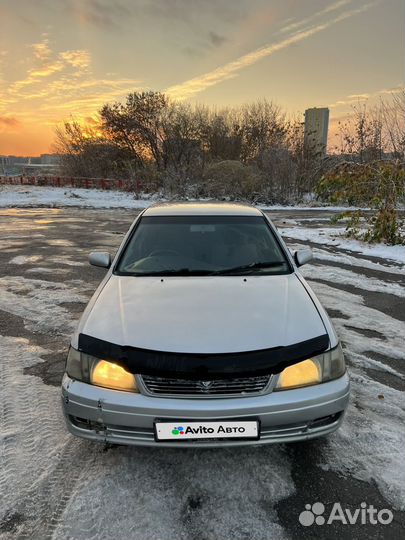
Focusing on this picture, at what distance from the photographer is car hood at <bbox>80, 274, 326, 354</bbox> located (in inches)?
83.7

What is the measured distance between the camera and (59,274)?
6703 mm

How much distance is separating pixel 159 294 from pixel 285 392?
1067 millimetres

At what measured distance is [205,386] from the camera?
2.02 meters

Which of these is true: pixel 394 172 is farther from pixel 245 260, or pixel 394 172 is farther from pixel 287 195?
pixel 287 195

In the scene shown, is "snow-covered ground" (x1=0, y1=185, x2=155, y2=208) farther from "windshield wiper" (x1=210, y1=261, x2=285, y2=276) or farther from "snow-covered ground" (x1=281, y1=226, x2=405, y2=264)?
"windshield wiper" (x1=210, y1=261, x2=285, y2=276)

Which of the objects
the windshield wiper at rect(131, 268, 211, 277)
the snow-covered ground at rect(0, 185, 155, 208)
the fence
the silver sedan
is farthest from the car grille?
the fence

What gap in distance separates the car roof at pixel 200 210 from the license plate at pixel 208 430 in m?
2.19

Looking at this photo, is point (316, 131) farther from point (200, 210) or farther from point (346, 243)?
point (200, 210)

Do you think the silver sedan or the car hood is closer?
the silver sedan

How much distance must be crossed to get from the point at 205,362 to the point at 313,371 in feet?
2.01

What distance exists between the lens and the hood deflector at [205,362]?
2004mm

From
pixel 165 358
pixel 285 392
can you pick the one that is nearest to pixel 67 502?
pixel 165 358

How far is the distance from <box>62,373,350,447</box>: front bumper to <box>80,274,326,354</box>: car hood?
0.87ft

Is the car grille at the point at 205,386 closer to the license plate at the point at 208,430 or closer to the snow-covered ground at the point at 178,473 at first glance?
the license plate at the point at 208,430
